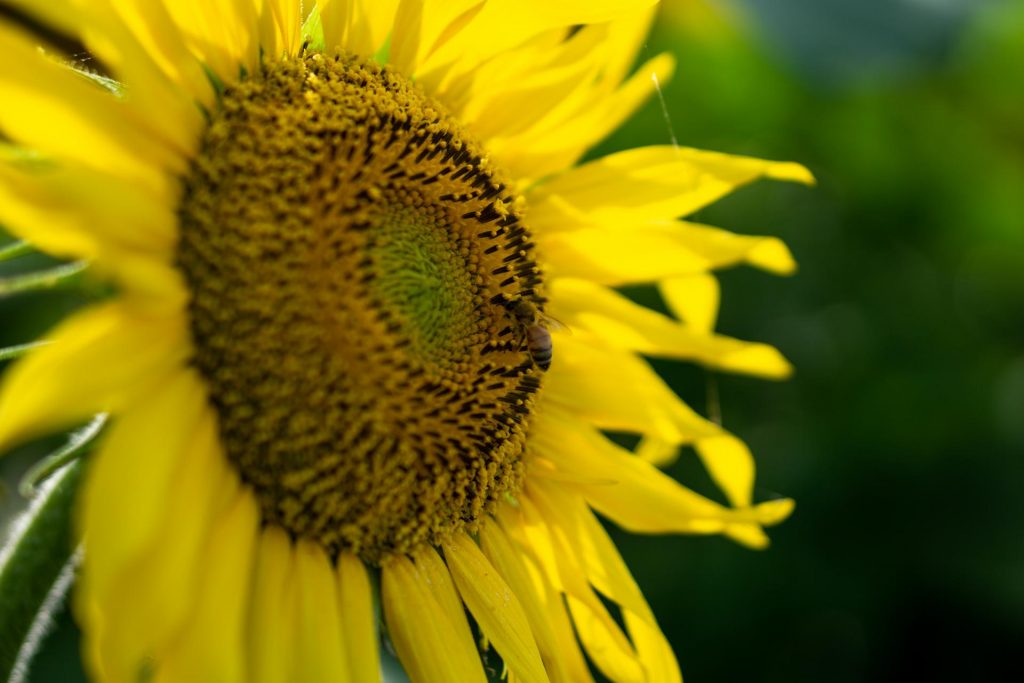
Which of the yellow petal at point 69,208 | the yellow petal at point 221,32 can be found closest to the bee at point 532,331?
the yellow petal at point 221,32

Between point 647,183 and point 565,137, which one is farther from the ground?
point 565,137

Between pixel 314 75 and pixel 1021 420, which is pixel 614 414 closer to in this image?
pixel 314 75

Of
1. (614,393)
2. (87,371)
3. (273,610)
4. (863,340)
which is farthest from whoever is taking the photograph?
(863,340)

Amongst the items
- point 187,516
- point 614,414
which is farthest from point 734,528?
point 187,516

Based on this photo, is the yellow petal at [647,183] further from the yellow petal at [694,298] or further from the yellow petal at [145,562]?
the yellow petal at [145,562]

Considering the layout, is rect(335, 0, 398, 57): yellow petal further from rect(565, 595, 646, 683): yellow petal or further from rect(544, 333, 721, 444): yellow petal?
rect(565, 595, 646, 683): yellow petal

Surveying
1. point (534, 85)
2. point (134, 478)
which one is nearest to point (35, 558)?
point (134, 478)

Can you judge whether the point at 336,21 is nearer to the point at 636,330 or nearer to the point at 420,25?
the point at 420,25
